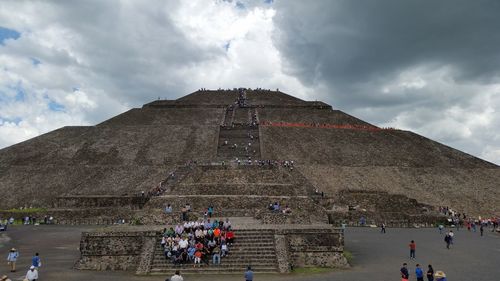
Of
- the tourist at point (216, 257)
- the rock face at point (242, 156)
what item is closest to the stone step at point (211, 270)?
the tourist at point (216, 257)

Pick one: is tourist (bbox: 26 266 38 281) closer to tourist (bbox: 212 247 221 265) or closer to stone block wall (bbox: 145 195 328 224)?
tourist (bbox: 212 247 221 265)

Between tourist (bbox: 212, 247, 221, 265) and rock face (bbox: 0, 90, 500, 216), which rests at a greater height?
rock face (bbox: 0, 90, 500, 216)

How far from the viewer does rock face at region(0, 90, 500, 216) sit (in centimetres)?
3300

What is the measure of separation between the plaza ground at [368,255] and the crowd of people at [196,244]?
2.61 ft

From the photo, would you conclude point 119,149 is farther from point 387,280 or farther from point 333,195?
point 387,280

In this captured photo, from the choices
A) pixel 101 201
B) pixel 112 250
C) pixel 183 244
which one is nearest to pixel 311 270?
pixel 183 244

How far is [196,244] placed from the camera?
14.3 m

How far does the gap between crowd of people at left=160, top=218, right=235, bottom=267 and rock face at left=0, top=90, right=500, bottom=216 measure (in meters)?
11.7

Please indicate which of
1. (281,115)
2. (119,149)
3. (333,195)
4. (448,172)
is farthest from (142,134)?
(448,172)

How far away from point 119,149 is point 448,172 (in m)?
30.1

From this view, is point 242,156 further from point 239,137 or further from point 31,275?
point 31,275

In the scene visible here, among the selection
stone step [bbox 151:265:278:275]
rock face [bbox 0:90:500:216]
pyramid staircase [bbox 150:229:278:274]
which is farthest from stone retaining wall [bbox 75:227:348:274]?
rock face [bbox 0:90:500:216]

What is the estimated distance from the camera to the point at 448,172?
3859 cm

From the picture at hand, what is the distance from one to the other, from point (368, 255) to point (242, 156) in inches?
910
